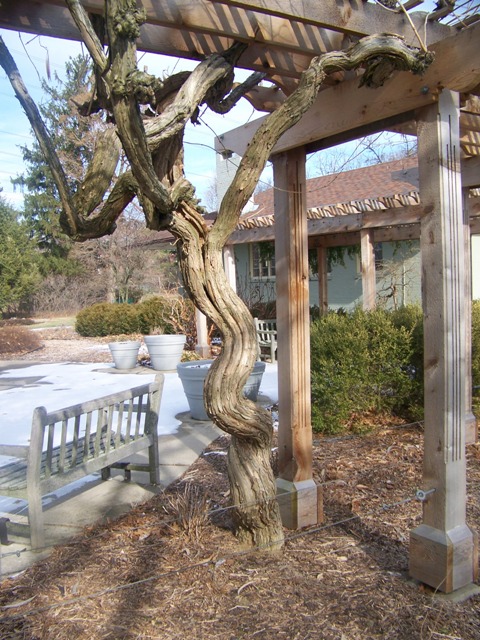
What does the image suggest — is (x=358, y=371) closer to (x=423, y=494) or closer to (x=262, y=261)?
(x=423, y=494)

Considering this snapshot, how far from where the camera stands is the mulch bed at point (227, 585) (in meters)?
2.47

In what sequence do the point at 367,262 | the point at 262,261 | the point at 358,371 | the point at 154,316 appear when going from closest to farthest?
the point at 358,371 → the point at 367,262 → the point at 154,316 → the point at 262,261

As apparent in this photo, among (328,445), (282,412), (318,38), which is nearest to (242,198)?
(318,38)

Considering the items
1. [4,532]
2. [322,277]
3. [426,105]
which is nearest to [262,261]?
[322,277]

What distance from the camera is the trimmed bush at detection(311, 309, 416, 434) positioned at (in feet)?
19.1

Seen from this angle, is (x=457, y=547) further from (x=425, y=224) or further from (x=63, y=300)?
(x=63, y=300)

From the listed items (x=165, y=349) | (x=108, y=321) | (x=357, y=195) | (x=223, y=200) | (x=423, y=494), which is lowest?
(x=423, y=494)

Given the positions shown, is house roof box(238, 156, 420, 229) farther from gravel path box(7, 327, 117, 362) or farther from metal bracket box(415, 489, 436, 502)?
metal bracket box(415, 489, 436, 502)

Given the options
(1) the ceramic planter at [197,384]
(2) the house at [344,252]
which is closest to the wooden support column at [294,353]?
(1) the ceramic planter at [197,384]

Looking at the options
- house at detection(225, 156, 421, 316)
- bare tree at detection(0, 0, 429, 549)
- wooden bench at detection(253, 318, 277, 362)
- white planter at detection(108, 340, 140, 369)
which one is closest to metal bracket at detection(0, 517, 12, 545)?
bare tree at detection(0, 0, 429, 549)

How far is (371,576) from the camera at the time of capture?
2.90m

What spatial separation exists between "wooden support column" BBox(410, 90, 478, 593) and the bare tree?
0.43 meters

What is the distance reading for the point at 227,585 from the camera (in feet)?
9.19

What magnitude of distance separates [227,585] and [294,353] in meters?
1.42
